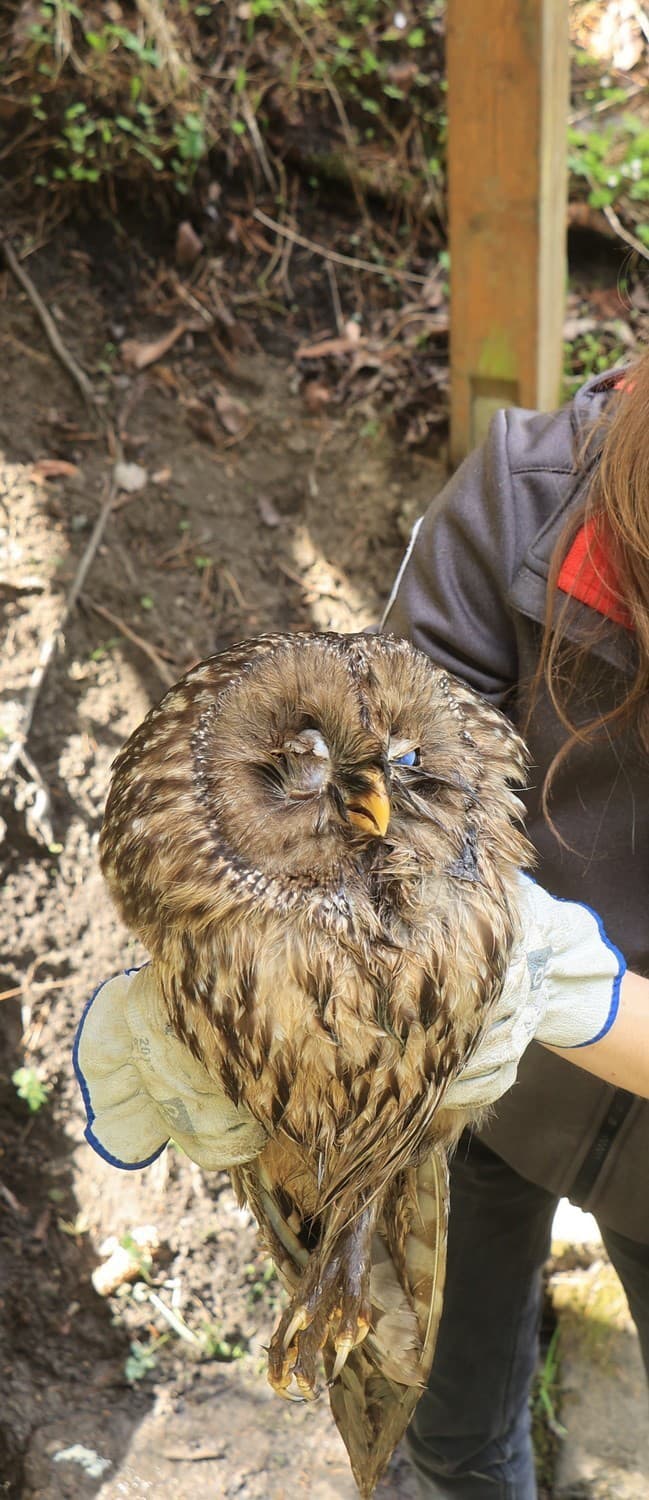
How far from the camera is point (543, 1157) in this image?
167 cm

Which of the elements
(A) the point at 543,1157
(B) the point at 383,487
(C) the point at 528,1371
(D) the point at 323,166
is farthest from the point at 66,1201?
(D) the point at 323,166

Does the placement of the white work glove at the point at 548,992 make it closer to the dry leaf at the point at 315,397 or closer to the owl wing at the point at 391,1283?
the owl wing at the point at 391,1283

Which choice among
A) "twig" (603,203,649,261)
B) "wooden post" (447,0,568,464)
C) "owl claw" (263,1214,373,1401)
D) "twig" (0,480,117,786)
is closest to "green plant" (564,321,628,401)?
"twig" (603,203,649,261)

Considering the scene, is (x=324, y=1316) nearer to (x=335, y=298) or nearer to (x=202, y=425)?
(x=202, y=425)

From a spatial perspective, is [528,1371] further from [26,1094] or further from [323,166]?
[323,166]

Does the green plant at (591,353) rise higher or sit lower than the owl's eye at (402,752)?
lower

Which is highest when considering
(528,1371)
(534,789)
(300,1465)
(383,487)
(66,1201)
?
(534,789)

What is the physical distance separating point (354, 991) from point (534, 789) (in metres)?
0.52

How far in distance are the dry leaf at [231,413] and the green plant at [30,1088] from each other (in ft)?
6.10

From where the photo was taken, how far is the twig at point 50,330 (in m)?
3.22

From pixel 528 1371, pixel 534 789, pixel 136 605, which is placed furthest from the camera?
pixel 136 605

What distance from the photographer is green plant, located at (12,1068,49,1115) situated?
8.04 feet

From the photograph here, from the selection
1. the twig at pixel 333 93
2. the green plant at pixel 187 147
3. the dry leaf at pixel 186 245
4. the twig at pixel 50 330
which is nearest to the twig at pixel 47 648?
the twig at pixel 50 330

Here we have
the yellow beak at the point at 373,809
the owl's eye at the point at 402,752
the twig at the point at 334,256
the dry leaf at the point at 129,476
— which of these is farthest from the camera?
the twig at the point at 334,256
